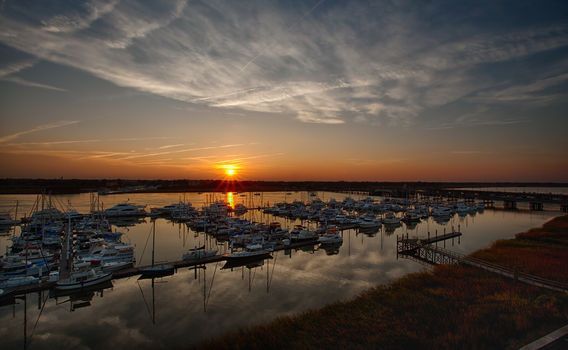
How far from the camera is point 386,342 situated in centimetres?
1231

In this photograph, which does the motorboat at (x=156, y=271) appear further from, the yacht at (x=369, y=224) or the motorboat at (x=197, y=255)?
the yacht at (x=369, y=224)

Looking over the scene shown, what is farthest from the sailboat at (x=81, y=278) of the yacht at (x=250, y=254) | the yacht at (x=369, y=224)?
the yacht at (x=369, y=224)

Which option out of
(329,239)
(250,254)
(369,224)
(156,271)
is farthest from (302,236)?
(156,271)

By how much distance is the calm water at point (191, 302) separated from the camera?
15195 mm

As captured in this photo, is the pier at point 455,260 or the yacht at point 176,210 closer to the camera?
the pier at point 455,260

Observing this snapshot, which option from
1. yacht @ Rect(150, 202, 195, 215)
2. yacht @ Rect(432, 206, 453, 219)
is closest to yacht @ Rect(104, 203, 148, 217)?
yacht @ Rect(150, 202, 195, 215)

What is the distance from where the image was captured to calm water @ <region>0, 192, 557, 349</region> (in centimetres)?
1520

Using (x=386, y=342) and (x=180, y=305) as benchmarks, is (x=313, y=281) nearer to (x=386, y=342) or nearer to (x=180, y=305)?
(x=180, y=305)

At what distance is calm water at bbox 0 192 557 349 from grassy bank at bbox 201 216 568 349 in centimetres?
230

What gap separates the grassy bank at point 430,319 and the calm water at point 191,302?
2.30 meters

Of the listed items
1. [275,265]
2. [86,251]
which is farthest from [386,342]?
[86,251]

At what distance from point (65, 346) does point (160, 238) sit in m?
24.5

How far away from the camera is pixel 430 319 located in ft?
45.9

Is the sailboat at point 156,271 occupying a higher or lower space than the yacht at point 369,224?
lower
